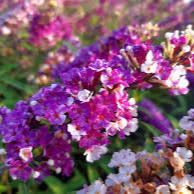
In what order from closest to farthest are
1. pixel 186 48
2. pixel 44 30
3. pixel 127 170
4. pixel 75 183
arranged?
pixel 127 170
pixel 186 48
pixel 75 183
pixel 44 30

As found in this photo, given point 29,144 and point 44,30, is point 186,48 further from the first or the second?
point 44,30

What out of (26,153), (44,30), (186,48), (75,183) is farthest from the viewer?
(44,30)

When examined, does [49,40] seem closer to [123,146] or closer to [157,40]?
[157,40]

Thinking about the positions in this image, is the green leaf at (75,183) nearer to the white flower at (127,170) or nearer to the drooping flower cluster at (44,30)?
the white flower at (127,170)

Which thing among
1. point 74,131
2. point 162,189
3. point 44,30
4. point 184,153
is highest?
point 44,30

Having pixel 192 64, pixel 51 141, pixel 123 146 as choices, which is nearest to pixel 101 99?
pixel 51 141

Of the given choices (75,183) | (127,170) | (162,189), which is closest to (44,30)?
(75,183)

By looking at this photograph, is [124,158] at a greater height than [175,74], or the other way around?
[175,74]
